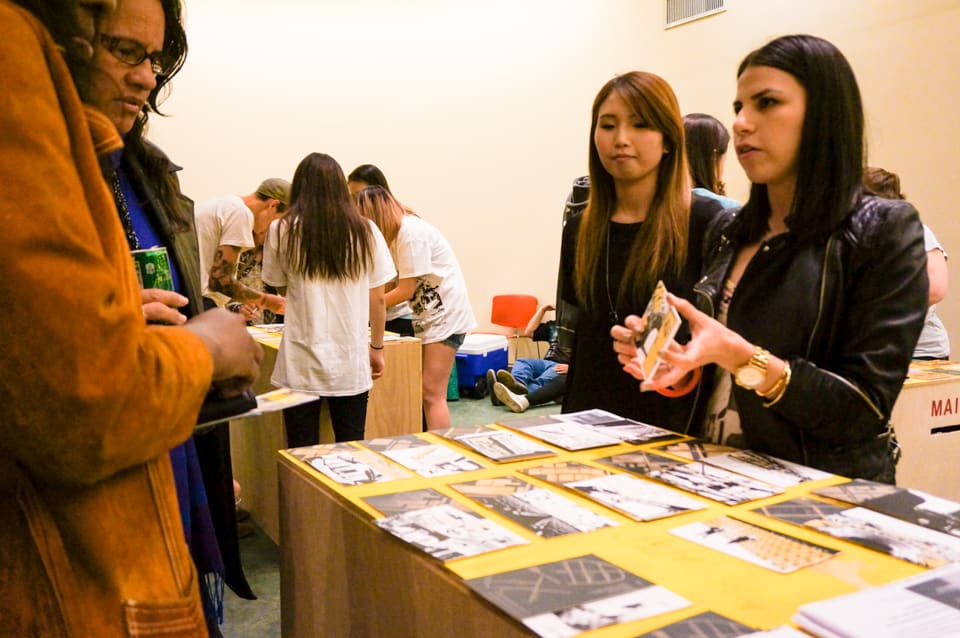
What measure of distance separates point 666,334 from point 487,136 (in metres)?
5.61

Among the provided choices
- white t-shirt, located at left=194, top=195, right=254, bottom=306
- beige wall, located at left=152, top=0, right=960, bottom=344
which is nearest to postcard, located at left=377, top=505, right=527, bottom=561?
white t-shirt, located at left=194, top=195, right=254, bottom=306

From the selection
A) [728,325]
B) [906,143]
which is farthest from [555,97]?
[728,325]

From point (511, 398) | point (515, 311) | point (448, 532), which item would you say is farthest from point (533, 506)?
point (515, 311)

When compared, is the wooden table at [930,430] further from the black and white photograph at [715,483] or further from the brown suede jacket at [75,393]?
the brown suede jacket at [75,393]

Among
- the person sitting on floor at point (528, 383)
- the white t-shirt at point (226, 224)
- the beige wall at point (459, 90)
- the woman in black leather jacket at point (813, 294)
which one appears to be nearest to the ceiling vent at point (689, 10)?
the beige wall at point (459, 90)

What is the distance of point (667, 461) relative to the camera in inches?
54.2

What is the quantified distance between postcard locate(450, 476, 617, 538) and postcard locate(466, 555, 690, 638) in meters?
0.12

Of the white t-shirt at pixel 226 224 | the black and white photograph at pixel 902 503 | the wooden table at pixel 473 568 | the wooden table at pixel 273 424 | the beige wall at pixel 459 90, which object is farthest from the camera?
the beige wall at pixel 459 90

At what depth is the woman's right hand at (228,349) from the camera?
0.80 meters

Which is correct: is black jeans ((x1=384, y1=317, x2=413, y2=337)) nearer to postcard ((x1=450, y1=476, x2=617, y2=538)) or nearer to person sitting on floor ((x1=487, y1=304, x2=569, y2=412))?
person sitting on floor ((x1=487, y1=304, x2=569, y2=412))

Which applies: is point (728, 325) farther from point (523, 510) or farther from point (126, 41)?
point (126, 41)

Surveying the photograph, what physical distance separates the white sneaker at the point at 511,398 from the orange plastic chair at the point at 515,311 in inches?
47.2

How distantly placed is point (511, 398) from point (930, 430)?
2.98 meters

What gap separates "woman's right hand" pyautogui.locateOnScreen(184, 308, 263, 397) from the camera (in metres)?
0.80
